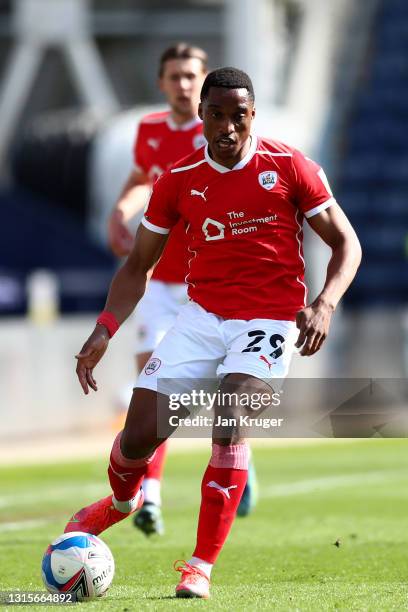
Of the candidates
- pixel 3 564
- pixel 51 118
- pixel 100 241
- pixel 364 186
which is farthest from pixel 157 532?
pixel 51 118

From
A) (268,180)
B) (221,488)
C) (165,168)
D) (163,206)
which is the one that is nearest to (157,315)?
(165,168)

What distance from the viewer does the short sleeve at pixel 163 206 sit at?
264 inches

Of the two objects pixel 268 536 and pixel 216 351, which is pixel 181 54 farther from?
pixel 216 351

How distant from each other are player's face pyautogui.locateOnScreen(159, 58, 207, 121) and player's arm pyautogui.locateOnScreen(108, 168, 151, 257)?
1.49 ft

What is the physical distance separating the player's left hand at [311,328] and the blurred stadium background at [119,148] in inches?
402

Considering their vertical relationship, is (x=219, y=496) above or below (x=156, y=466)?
above

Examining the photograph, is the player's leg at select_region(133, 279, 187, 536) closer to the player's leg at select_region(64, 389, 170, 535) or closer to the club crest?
the player's leg at select_region(64, 389, 170, 535)

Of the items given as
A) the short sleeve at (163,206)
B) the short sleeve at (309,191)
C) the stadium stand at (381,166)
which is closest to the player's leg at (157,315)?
the short sleeve at (163,206)

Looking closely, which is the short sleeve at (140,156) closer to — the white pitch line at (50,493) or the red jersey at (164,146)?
the red jersey at (164,146)

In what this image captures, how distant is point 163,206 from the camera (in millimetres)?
6711

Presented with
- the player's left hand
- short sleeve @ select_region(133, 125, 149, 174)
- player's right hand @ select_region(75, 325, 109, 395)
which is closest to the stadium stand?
short sleeve @ select_region(133, 125, 149, 174)

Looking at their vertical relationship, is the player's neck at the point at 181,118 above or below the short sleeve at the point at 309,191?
below

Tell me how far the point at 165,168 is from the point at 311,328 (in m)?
3.45

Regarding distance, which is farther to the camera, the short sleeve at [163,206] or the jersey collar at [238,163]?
the short sleeve at [163,206]
